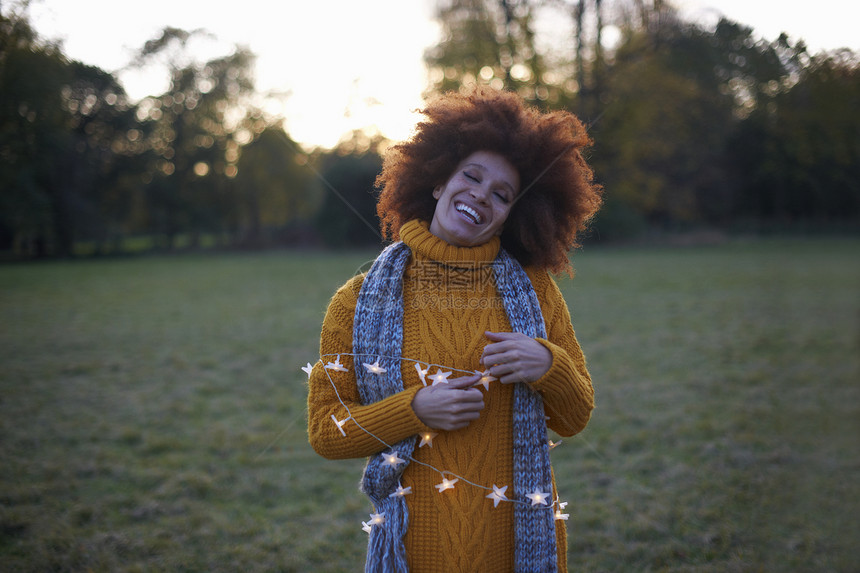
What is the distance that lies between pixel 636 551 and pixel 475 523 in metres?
1.90

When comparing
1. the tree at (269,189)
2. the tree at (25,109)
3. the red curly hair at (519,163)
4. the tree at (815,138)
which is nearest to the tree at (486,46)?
the tree at (269,189)

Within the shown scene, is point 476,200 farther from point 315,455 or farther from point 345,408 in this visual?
point 315,455

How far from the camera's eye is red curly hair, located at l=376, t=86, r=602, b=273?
66.6 inches

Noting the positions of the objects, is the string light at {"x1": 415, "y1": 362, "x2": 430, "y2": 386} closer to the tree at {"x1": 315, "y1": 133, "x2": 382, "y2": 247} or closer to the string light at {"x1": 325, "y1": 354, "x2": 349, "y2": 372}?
the string light at {"x1": 325, "y1": 354, "x2": 349, "y2": 372}

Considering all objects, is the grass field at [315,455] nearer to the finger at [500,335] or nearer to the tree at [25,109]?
the finger at [500,335]

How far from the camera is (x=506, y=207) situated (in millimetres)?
1643

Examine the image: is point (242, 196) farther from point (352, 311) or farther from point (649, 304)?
point (352, 311)

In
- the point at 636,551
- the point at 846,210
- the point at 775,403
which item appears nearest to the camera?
the point at 636,551

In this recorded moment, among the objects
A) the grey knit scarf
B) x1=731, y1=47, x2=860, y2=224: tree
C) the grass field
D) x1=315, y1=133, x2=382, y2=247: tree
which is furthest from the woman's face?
x1=315, y1=133, x2=382, y2=247: tree

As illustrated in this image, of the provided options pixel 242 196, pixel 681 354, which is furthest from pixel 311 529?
pixel 242 196

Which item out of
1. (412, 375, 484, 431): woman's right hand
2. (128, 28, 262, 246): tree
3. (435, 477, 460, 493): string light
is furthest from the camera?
(128, 28, 262, 246): tree

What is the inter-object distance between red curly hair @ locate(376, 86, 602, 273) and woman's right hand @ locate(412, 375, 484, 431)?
1.81 ft

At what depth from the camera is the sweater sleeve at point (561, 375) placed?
4.87 ft

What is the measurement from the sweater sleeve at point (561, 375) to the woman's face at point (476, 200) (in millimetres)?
276
